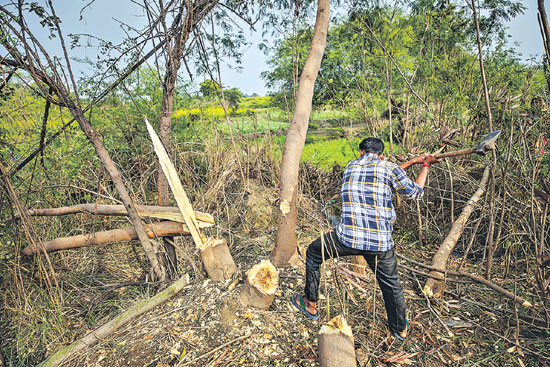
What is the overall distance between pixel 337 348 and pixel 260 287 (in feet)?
2.74

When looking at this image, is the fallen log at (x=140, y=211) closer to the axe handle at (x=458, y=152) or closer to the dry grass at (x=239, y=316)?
the dry grass at (x=239, y=316)

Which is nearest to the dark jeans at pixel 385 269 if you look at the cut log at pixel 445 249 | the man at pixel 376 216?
the man at pixel 376 216

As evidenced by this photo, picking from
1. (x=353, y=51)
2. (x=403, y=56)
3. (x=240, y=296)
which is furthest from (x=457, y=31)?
(x=240, y=296)

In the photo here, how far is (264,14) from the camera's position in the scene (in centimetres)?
421

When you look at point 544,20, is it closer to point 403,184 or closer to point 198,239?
point 403,184

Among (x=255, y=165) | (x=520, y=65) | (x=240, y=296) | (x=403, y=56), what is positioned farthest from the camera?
(x=255, y=165)

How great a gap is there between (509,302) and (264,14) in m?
4.33

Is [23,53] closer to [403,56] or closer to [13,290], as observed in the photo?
[13,290]

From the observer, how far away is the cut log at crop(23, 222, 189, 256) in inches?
120

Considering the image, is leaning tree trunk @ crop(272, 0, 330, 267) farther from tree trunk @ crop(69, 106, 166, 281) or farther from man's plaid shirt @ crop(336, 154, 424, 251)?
tree trunk @ crop(69, 106, 166, 281)

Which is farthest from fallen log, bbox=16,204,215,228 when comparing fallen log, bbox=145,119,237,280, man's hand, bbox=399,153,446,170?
man's hand, bbox=399,153,446,170

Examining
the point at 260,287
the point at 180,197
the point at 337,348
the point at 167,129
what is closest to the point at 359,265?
the point at 260,287

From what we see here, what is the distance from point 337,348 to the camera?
6.44ft

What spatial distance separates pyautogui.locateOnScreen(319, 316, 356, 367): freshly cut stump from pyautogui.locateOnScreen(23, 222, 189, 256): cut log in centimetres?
169
